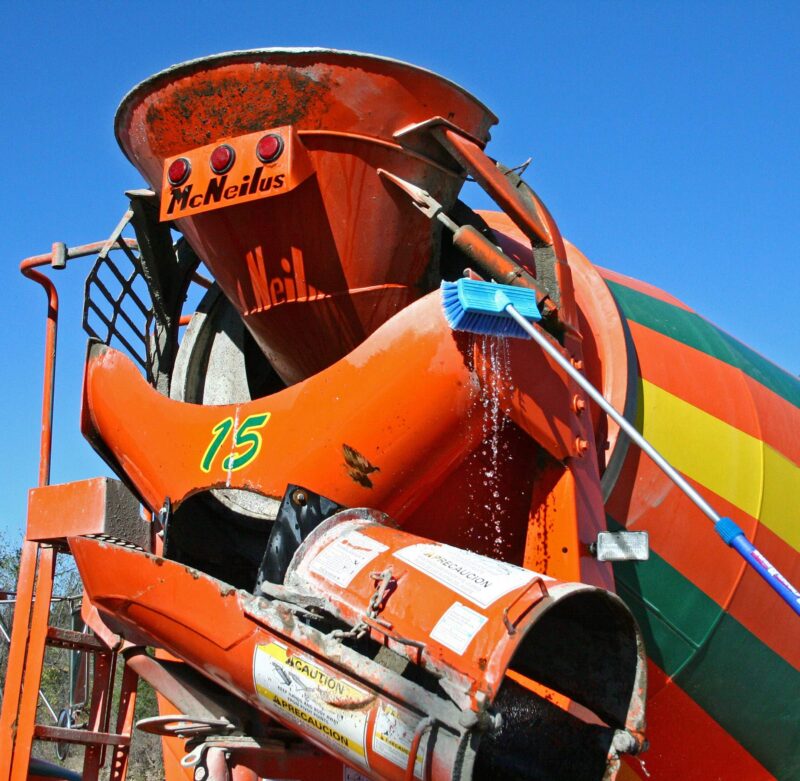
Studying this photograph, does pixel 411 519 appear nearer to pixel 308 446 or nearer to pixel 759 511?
pixel 308 446

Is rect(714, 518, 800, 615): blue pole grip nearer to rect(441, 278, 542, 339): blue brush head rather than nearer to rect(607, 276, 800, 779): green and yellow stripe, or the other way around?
rect(441, 278, 542, 339): blue brush head

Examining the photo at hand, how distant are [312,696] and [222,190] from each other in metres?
1.66

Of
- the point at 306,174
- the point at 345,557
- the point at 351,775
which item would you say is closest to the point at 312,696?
the point at 345,557

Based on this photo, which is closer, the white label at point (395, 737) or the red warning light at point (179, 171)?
the white label at point (395, 737)

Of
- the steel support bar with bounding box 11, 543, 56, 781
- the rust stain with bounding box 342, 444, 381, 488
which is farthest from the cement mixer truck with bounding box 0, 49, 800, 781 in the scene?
the steel support bar with bounding box 11, 543, 56, 781

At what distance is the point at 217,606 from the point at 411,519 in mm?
672

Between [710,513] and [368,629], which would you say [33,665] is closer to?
[368,629]

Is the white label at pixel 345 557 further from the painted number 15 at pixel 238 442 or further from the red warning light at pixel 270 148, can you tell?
the red warning light at pixel 270 148

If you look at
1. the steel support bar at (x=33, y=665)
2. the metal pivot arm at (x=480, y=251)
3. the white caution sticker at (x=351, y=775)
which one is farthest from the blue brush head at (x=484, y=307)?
the steel support bar at (x=33, y=665)

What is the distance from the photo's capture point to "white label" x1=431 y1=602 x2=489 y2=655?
2.75 meters

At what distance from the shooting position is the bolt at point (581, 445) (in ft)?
11.5

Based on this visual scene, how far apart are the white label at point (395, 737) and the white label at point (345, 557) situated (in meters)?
0.44

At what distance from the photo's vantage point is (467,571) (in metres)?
2.96

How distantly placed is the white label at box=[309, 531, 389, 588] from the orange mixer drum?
0.91m
